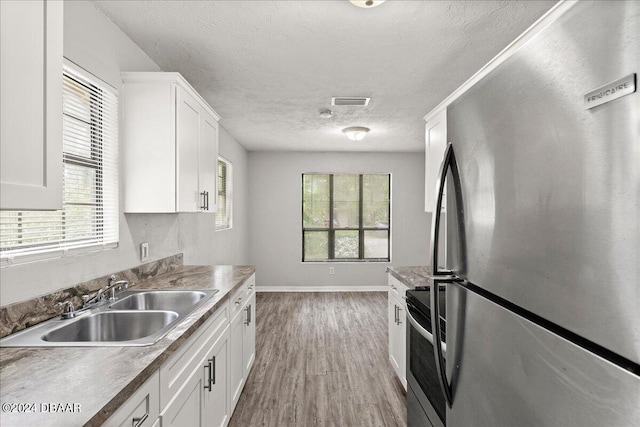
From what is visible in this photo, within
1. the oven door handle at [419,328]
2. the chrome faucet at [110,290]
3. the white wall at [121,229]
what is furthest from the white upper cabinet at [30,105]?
the oven door handle at [419,328]

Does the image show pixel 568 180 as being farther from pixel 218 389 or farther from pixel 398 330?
pixel 398 330

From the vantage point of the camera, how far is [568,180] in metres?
0.60

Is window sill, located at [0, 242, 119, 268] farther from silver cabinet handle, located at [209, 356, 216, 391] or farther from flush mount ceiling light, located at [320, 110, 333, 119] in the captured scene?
flush mount ceiling light, located at [320, 110, 333, 119]

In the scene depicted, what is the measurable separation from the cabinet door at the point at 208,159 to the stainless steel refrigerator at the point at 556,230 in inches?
85.9

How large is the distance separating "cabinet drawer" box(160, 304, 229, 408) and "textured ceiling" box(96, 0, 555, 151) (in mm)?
1669

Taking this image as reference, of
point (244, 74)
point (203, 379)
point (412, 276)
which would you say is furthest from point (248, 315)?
point (244, 74)

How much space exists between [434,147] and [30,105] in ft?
7.93

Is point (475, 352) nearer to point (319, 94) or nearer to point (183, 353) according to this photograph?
point (183, 353)

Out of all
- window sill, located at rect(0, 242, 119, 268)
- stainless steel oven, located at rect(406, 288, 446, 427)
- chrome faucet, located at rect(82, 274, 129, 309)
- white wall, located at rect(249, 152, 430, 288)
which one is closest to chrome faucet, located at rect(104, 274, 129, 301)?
chrome faucet, located at rect(82, 274, 129, 309)

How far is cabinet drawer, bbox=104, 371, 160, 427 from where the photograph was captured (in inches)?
36.7

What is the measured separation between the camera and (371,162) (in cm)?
639

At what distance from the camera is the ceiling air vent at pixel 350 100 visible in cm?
333

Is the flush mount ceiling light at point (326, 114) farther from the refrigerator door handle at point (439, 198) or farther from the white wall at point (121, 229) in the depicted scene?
the refrigerator door handle at point (439, 198)

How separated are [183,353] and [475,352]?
3.58 ft
